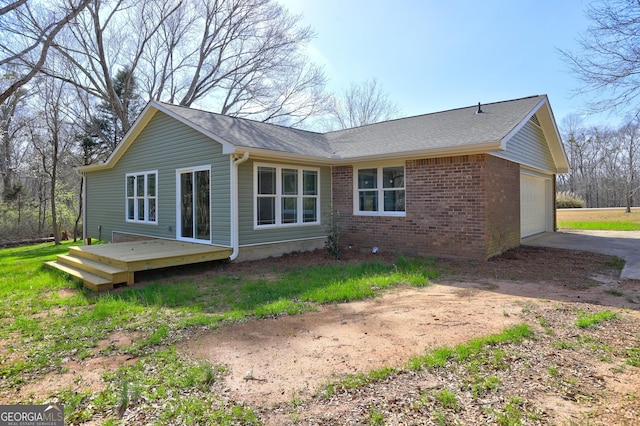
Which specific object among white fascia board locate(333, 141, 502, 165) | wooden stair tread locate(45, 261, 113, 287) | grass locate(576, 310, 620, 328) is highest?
white fascia board locate(333, 141, 502, 165)

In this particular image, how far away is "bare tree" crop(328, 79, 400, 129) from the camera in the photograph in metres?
30.9

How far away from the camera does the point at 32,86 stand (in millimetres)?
18766

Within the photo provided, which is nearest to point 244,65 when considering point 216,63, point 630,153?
point 216,63

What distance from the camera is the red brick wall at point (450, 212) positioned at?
8.35 m

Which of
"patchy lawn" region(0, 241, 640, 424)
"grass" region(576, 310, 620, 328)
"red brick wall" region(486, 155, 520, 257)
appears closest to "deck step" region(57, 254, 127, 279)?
"patchy lawn" region(0, 241, 640, 424)

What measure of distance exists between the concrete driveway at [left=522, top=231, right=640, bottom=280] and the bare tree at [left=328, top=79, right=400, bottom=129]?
19699 mm

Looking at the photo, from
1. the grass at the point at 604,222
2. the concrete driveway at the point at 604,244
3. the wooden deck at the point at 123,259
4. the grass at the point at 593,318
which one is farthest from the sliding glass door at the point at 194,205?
the grass at the point at 604,222

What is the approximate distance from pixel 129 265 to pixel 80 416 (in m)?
4.70

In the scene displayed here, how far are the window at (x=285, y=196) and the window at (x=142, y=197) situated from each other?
387 centimetres

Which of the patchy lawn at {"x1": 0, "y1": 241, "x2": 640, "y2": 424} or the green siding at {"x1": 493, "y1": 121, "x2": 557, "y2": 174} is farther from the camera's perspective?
the green siding at {"x1": 493, "y1": 121, "x2": 557, "y2": 174}

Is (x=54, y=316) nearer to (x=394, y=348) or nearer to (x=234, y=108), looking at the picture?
(x=394, y=348)

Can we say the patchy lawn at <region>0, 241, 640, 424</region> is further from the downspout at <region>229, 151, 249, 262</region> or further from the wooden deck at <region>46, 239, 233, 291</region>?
the downspout at <region>229, 151, 249, 262</region>

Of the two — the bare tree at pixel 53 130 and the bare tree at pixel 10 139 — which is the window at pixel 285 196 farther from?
the bare tree at pixel 10 139

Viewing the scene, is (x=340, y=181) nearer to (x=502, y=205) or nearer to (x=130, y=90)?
(x=502, y=205)
